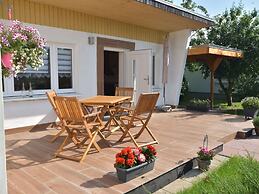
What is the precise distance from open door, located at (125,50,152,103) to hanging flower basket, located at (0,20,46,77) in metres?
5.27

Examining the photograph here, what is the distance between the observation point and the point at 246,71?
10672 mm

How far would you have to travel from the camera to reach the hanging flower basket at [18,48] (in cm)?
192

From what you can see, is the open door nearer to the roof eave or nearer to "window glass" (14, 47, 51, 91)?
the roof eave

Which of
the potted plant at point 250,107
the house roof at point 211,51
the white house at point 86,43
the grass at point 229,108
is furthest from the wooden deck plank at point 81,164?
the grass at point 229,108

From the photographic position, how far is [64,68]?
20.5 feet

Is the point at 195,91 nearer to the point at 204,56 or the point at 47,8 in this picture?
the point at 204,56

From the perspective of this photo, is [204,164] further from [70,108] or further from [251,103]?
[251,103]

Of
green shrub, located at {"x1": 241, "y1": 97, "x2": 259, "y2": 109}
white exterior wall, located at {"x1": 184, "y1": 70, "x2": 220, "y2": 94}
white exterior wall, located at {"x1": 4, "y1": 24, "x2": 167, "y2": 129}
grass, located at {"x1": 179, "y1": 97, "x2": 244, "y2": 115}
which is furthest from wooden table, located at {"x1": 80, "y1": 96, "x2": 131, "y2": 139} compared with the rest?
white exterior wall, located at {"x1": 184, "y1": 70, "x2": 220, "y2": 94}

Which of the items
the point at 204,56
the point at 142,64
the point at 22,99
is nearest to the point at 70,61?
the point at 22,99

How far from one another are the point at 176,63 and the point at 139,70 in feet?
6.42

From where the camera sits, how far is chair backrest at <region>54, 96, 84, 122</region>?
345cm

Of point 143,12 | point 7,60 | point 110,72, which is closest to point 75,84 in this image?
point 143,12

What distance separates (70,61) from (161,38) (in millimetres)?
→ 3943

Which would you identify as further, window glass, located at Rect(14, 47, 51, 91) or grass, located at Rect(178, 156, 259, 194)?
window glass, located at Rect(14, 47, 51, 91)
